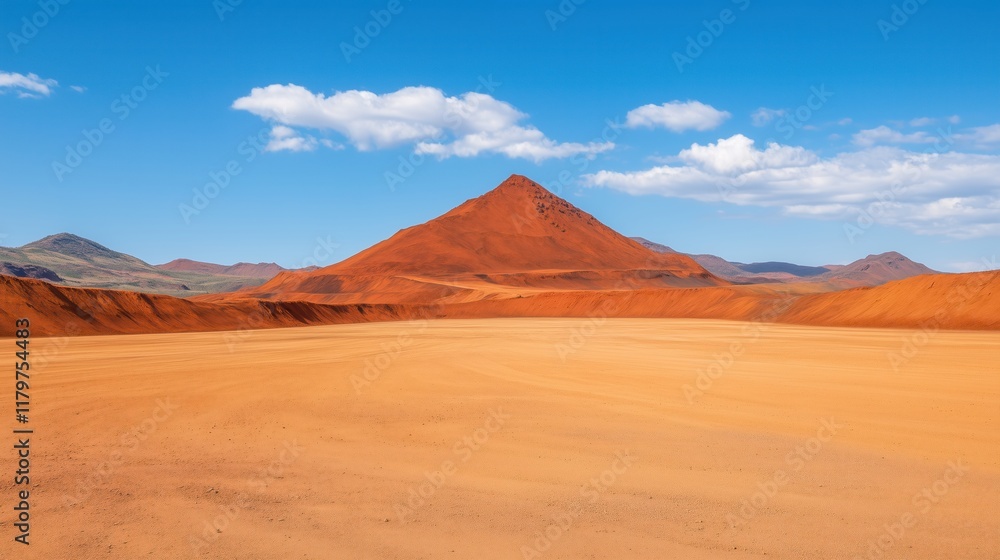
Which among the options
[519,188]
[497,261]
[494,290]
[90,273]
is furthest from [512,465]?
[90,273]

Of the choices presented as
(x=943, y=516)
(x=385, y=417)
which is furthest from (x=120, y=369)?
(x=943, y=516)

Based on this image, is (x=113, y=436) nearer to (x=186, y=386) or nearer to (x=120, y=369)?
(x=186, y=386)

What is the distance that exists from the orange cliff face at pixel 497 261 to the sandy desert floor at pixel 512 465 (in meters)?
73.4

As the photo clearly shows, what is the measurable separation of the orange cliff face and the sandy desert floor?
7342 centimetres

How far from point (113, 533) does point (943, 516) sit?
301 inches

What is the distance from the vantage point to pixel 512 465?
7.72 meters

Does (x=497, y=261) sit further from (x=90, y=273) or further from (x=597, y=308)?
(x=90, y=273)

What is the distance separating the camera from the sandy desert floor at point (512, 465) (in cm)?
537

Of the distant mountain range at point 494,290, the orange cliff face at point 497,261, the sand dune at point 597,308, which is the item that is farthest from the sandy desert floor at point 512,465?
the orange cliff face at point 497,261

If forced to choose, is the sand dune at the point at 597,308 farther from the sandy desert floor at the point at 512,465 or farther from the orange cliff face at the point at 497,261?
the sandy desert floor at the point at 512,465

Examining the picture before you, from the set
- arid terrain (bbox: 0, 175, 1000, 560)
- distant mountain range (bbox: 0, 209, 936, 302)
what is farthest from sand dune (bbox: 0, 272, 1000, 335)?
distant mountain range (bbox: 0, 209, 936, 302)

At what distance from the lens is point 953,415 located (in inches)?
412

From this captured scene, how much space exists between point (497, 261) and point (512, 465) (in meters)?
134

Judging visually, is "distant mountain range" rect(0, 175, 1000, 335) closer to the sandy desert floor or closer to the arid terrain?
the arid terrain
